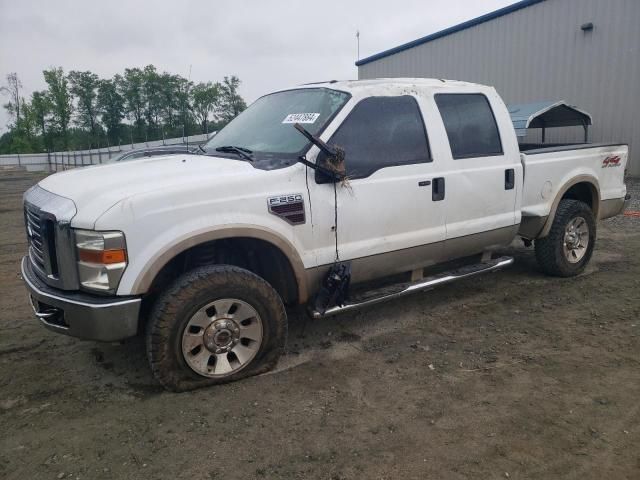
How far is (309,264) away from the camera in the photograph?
357cm

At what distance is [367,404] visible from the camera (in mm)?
3098

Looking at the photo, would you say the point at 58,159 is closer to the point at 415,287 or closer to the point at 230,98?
the point at 230,98

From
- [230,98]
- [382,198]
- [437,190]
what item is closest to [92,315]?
[382,198]

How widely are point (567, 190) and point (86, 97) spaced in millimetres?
64472

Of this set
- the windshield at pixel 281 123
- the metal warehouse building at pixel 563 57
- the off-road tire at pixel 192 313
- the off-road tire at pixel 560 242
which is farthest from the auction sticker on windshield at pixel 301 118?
the metal warehouse building at pixel 563 57

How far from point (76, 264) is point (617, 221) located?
28.4ft

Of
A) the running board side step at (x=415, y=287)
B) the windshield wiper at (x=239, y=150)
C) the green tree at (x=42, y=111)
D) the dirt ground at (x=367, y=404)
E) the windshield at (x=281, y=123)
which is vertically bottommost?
the dirt ground at (x=367, y=404)

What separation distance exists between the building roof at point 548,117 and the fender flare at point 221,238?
21.6 ft

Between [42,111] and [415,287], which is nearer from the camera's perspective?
[415,287]

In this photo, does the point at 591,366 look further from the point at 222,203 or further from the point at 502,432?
the point at 222,203

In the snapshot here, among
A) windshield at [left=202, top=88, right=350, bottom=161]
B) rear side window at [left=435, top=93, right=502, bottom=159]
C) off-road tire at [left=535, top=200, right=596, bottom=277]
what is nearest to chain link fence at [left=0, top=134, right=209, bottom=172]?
windshield at [left=202, top=88, right=350, bottom=161]

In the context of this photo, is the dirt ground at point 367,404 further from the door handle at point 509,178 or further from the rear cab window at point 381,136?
the rear cab window at point 381,136

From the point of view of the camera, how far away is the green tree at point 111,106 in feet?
199

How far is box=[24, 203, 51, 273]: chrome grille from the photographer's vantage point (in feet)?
10.1
